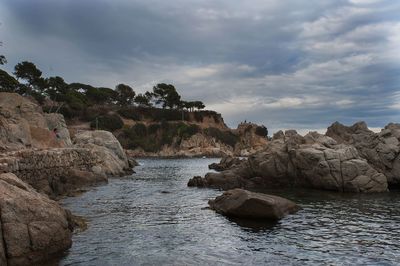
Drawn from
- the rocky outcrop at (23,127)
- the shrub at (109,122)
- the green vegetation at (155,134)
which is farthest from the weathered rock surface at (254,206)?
the green vegetation at (155,134)

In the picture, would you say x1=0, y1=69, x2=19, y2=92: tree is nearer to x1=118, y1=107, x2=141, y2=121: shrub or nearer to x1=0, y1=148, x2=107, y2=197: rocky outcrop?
x1=118, y1=107, x2=141, y2=121: shrub

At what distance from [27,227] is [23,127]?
35624 millimetres

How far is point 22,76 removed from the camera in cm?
13375

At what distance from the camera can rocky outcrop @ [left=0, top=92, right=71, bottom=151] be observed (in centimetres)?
4447

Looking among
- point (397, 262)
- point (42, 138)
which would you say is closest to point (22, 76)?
point (42, 138)

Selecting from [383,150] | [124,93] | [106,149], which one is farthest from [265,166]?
[124,93]

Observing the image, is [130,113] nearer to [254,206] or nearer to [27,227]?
[254,206]

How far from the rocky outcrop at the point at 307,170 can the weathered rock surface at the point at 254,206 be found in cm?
1550

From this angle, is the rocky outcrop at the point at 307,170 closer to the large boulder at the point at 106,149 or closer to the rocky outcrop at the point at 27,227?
the large boulder at the point at 106,149

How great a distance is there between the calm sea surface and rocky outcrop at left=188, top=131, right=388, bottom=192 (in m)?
6.40

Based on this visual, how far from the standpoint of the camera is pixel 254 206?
2580 cm

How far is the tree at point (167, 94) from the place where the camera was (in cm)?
18988

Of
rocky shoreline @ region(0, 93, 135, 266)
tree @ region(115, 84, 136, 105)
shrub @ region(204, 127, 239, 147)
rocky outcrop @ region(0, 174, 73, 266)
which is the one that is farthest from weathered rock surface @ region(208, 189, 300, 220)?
tree @ region(115, 84, 136, 105)

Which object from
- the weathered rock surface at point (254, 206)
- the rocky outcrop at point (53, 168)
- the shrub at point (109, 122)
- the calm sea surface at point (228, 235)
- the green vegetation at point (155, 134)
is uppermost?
the shrub at point (109, 122)
